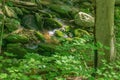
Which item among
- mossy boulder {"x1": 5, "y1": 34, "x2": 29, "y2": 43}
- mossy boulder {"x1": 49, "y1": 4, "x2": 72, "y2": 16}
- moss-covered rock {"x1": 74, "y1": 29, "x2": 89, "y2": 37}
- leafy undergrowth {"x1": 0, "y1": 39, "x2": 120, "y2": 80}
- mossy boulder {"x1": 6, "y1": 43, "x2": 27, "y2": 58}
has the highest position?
leafy undergrowth {"x1": 0, "y1": 39, "x2": 120, "y2": 80}

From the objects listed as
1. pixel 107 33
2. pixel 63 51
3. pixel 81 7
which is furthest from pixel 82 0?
pixel 63 51

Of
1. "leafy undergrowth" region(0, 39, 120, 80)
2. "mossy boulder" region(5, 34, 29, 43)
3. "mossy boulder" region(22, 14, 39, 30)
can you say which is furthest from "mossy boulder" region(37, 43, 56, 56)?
"leafy undergrowth" region(0, 39, 120, 80)

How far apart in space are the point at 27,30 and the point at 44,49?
4.64ft

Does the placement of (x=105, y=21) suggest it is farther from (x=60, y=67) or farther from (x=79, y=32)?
(x=79, y=32)

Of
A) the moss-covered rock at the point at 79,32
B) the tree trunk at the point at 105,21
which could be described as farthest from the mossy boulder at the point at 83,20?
the tree trunk at the point at 105,21

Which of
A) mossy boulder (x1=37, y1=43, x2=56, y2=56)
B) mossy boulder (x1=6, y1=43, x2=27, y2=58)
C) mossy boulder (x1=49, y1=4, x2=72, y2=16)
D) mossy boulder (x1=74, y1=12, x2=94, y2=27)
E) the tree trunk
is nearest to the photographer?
the tree trunk

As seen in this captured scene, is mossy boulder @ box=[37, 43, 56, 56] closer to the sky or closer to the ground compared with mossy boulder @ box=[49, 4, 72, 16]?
closer to the ground

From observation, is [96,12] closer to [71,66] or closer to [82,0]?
[71,66]

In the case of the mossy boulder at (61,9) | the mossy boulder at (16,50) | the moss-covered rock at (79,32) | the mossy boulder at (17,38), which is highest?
the mossy boulder at (61,9)

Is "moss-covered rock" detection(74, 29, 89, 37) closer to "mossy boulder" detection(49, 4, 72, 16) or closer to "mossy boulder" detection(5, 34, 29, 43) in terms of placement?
"mossy boulder" detection(49, 4, 72, 16)

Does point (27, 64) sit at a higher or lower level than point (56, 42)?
higher

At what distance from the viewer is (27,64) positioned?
154 inches

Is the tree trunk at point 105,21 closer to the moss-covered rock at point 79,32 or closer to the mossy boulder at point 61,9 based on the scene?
the moss-covered rock at point 79,32

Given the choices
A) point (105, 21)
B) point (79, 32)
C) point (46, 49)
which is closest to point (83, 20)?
point (79, 32)
